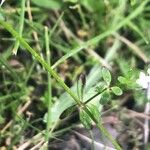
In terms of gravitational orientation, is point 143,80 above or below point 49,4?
below

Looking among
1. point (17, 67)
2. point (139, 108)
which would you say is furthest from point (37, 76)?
point (139, 108)

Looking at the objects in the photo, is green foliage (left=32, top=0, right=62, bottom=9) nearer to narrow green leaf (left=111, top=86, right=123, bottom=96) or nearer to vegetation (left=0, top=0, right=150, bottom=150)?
vegetation (left=0, top=0, right=150, bottom=150)

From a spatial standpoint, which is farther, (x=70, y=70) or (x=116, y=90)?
(x=70, y=70)

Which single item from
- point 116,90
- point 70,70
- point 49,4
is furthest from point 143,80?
point 49,4

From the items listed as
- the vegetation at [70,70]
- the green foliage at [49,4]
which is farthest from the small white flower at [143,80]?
the green foliage at [49,4]

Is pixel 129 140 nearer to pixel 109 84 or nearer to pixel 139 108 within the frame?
pixel 139 108

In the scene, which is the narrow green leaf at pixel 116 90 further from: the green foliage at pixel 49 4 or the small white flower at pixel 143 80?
the green foliage at pixel 49 4

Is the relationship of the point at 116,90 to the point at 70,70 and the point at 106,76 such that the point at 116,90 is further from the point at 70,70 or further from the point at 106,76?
the point at 70,70

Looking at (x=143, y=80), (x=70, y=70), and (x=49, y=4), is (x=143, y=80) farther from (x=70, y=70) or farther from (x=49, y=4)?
(x=49, y=4)

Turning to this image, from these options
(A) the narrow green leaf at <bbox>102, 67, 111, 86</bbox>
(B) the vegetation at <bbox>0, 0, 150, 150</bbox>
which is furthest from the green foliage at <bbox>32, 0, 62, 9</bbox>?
(A) the narrow green leaf at <bbox>102, 67, 111, 86</bbox>
